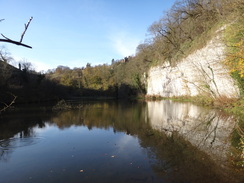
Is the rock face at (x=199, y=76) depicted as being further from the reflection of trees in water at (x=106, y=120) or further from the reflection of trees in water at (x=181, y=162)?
the reflection of trees in water at (x=181, y=162)

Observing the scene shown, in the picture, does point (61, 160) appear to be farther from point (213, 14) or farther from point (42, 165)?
point (213, 14)

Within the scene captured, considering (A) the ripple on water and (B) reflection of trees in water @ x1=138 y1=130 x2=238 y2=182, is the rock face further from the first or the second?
(A) the ripple on water

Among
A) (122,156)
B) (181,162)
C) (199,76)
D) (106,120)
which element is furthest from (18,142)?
(199,76)

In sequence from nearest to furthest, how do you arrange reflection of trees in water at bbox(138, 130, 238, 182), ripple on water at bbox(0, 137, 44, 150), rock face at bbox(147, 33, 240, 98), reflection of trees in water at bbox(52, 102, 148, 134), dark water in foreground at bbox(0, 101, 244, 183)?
reflection of trees in water at bbox(138, 130, 238, 182) < dark water in foreground at bbox(0, 101, 244, 183) < ripple on water at bbox(0, 137, 44, 150) < reflection of trees in water at bbox(52, 102, 148, 134) < rock face at bbox(147, 33, 240, 98)

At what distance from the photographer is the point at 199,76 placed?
2466 cm

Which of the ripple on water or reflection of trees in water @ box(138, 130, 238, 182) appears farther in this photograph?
the ripple on water

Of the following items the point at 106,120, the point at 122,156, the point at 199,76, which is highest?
the point at 199,76

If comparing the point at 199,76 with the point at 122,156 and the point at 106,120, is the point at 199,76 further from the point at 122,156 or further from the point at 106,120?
the point at 122,156

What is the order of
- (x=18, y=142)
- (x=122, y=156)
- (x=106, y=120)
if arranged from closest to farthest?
(x=122, y=156) → (x=18, y=142) → (x=106, y=120)

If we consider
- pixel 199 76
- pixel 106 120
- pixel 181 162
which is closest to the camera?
pixel 181 162

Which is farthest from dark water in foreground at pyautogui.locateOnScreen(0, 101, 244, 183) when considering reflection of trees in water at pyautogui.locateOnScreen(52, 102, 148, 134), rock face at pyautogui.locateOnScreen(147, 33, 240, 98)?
rock face at pyautogui.locateOnScreen(147, 33, 240, 98)

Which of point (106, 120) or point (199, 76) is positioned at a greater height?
point (199, 76)

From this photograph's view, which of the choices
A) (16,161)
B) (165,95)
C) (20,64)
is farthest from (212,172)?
(20,64)

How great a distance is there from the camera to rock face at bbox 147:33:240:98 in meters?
18.8
